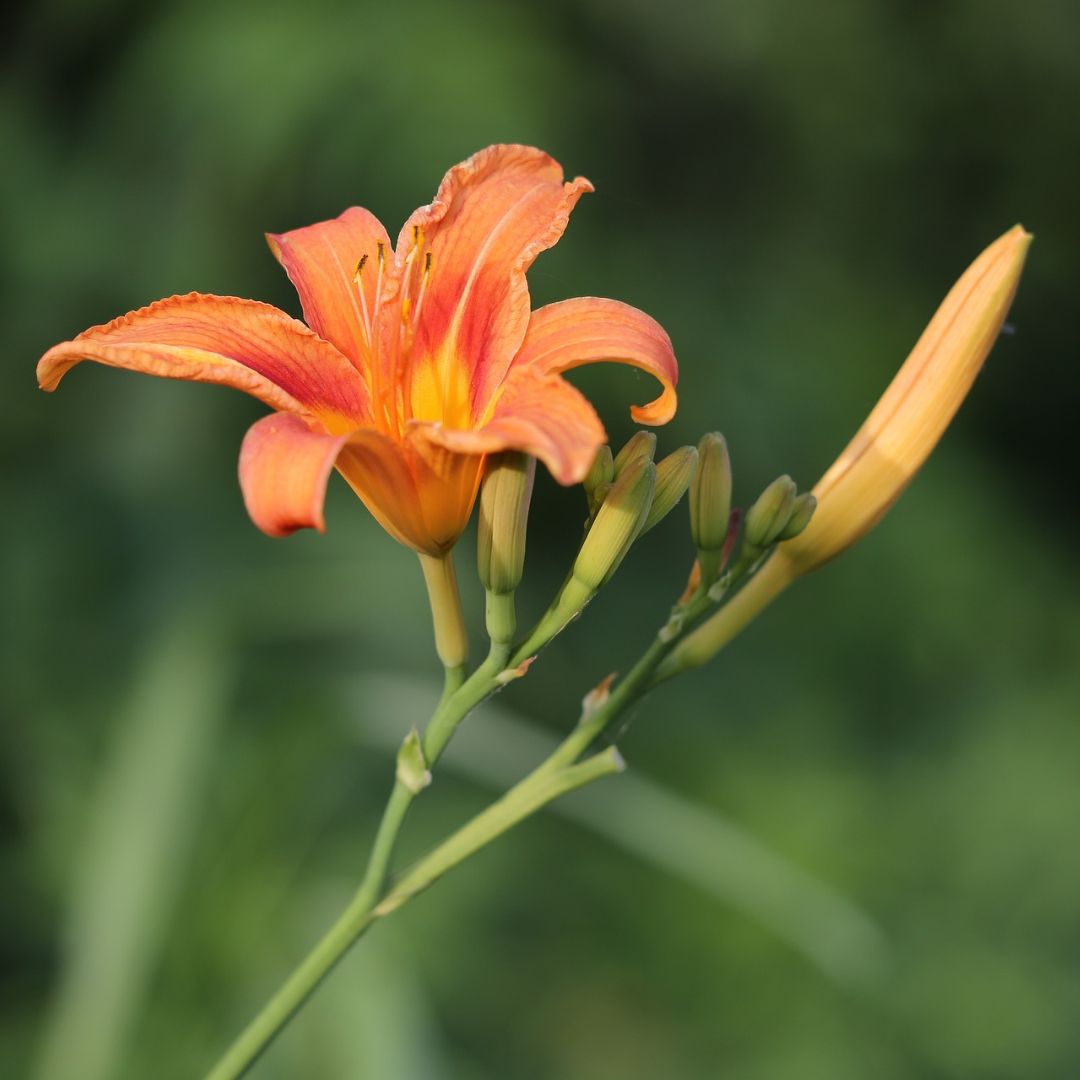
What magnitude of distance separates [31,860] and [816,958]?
6.38ft

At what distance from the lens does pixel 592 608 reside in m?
4.20

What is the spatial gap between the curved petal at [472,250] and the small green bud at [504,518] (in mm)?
95

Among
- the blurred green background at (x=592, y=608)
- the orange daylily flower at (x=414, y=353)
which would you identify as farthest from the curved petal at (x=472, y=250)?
the blurred green background at (x=592, y=608)

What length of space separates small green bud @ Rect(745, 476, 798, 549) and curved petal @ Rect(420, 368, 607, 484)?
14.7 inches

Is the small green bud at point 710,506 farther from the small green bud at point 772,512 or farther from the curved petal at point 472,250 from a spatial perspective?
the curved petal at point 472,250

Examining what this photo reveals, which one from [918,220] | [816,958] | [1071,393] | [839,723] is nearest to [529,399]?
[816,958]

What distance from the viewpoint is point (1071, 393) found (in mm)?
5105

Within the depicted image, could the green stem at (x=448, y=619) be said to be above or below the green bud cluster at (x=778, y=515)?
below

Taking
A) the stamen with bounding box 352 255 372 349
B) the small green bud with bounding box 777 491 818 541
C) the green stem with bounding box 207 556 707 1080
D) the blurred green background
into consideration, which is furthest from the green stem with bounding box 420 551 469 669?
the blurred green background

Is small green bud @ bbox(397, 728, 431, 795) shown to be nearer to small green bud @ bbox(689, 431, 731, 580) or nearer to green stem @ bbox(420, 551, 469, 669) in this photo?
green stem @ bbox(420, 551, 469, 669)

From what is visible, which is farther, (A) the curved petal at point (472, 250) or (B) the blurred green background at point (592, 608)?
(B) the blurred green background at point (592, 608)

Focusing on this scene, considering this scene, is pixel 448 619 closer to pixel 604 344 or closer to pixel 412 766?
pixel 412 766

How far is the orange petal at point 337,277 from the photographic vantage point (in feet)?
4.76

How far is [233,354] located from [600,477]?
40 cm
